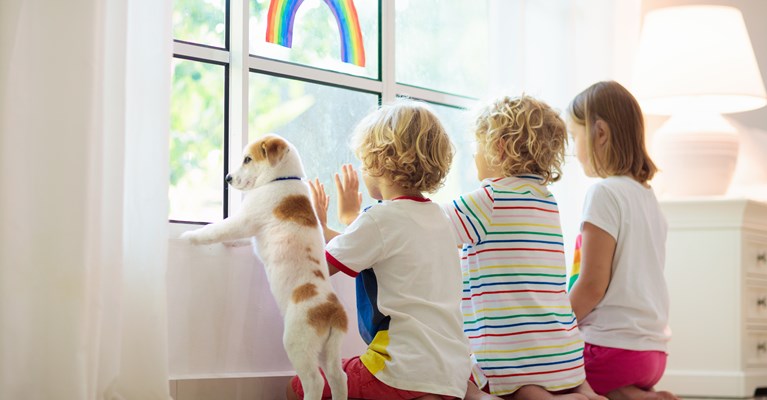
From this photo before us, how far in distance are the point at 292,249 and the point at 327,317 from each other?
162 millimetres

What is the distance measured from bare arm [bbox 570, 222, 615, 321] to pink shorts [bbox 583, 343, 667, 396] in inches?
4.5

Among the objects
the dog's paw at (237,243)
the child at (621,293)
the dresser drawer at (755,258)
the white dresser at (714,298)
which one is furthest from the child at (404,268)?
the dresser drawer at (755,258)

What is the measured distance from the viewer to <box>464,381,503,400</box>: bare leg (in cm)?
190

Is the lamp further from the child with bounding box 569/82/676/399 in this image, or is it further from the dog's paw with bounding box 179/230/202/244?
the dog's paw with bounding box 179/230/202/244

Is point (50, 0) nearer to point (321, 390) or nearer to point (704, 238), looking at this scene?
point (321, 390)

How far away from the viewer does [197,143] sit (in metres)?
2.21

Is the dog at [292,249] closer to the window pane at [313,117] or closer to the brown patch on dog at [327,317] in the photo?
the brown patch on dog at [327,317]

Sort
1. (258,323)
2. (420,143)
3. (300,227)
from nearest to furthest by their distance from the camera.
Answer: (300,227) < (420,143) < (258,323)

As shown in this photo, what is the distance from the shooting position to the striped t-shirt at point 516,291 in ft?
6.42

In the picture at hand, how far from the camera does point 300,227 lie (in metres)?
1.76

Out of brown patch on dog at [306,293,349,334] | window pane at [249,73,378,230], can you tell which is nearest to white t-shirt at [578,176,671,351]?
window pane at [249,73,378,230]

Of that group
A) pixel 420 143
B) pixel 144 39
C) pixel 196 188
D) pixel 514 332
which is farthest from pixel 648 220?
pixel 144 39

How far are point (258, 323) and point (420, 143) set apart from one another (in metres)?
0.58

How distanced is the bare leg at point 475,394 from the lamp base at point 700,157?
158 cm
